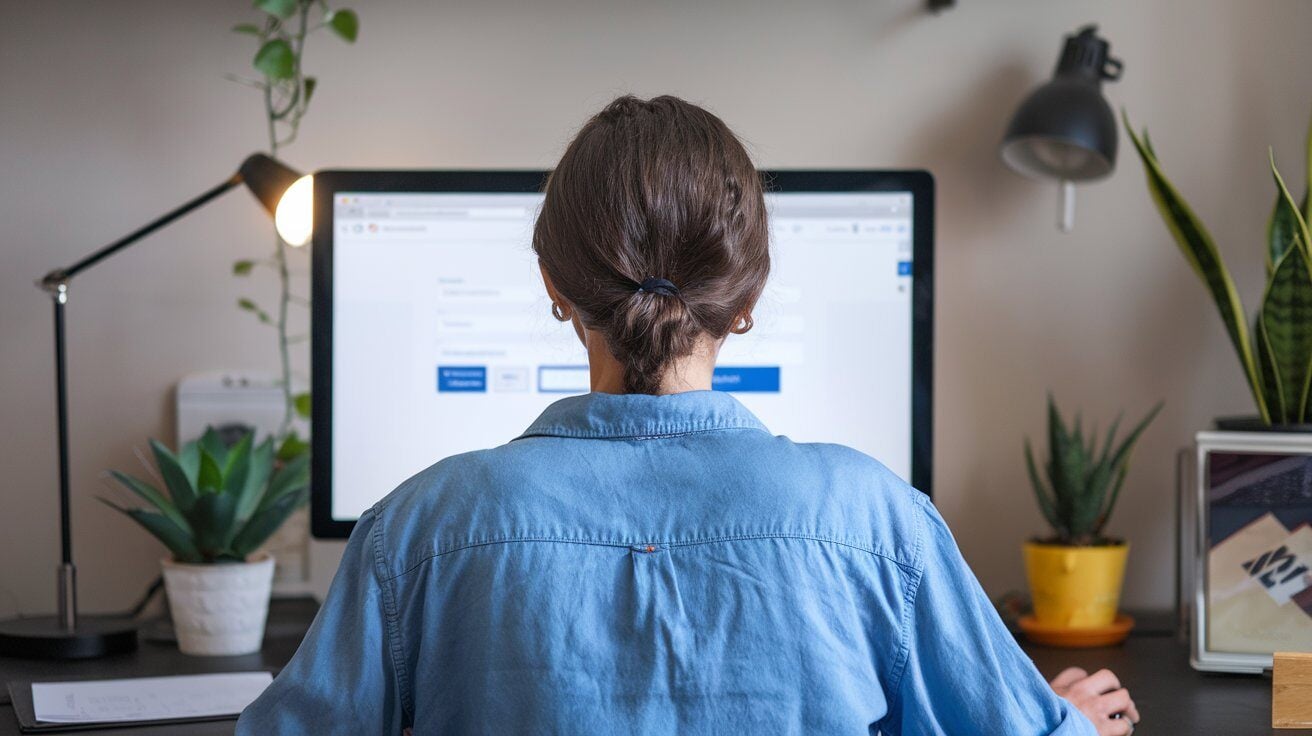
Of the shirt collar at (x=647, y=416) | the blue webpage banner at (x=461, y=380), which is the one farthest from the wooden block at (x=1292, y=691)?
the blue webpage banner at (x=461, y=380)

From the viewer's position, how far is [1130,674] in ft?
3.50

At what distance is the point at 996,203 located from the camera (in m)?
1.38

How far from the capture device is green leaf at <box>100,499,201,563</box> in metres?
1.12

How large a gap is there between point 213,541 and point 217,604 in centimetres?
6

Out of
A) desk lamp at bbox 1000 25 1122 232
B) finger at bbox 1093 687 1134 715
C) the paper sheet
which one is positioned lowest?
the paper sheet

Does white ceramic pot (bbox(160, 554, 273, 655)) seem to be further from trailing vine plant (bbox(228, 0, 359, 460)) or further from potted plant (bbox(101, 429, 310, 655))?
trailing vine plant (bbox(228, 0, 359, 460))

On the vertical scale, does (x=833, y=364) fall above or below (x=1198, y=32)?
below

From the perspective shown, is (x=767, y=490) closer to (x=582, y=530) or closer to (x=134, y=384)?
(x=582, y=530)

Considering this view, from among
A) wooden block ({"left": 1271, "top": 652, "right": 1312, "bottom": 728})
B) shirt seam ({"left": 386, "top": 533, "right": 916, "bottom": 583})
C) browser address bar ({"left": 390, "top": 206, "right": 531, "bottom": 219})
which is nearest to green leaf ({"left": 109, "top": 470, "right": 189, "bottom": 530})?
browser address bar ({"left": 390, "top": 206, "right": 531, "bottom": 219})

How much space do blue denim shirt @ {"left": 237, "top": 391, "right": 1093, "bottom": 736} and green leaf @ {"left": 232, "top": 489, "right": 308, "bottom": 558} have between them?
0.46 metres

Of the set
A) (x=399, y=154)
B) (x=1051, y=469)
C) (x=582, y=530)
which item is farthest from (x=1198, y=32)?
(x=582, y=530)

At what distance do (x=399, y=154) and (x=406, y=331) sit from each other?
289mm

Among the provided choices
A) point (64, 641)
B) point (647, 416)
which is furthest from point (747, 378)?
point (64, 641)

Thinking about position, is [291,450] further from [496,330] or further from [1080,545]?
[1080,545]
